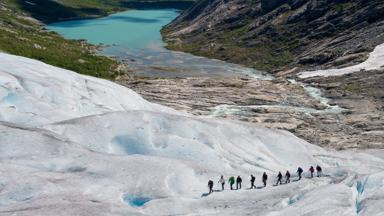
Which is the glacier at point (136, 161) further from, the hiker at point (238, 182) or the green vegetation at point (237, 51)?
the green vegetation at point (237, 51)

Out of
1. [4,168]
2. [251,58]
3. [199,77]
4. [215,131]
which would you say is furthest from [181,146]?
[251,58]

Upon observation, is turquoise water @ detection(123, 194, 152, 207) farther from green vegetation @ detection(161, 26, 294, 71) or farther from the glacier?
green vegetation @ detection(161, 26, 294, 71)

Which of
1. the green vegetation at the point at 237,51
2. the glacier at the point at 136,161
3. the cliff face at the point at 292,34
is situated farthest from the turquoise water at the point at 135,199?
the green vegetation at the point at 237,51

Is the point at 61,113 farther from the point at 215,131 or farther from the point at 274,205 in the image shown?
the point at 274,205

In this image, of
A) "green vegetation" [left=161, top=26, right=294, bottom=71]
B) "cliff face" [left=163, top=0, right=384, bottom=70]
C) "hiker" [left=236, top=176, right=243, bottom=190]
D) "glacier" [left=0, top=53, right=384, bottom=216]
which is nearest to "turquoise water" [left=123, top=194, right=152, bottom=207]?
"glacier" [left=0, top=53, right=384, bottom=216]

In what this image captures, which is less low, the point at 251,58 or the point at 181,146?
the point at 251,58

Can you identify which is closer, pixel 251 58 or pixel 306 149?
pixel 306 149
